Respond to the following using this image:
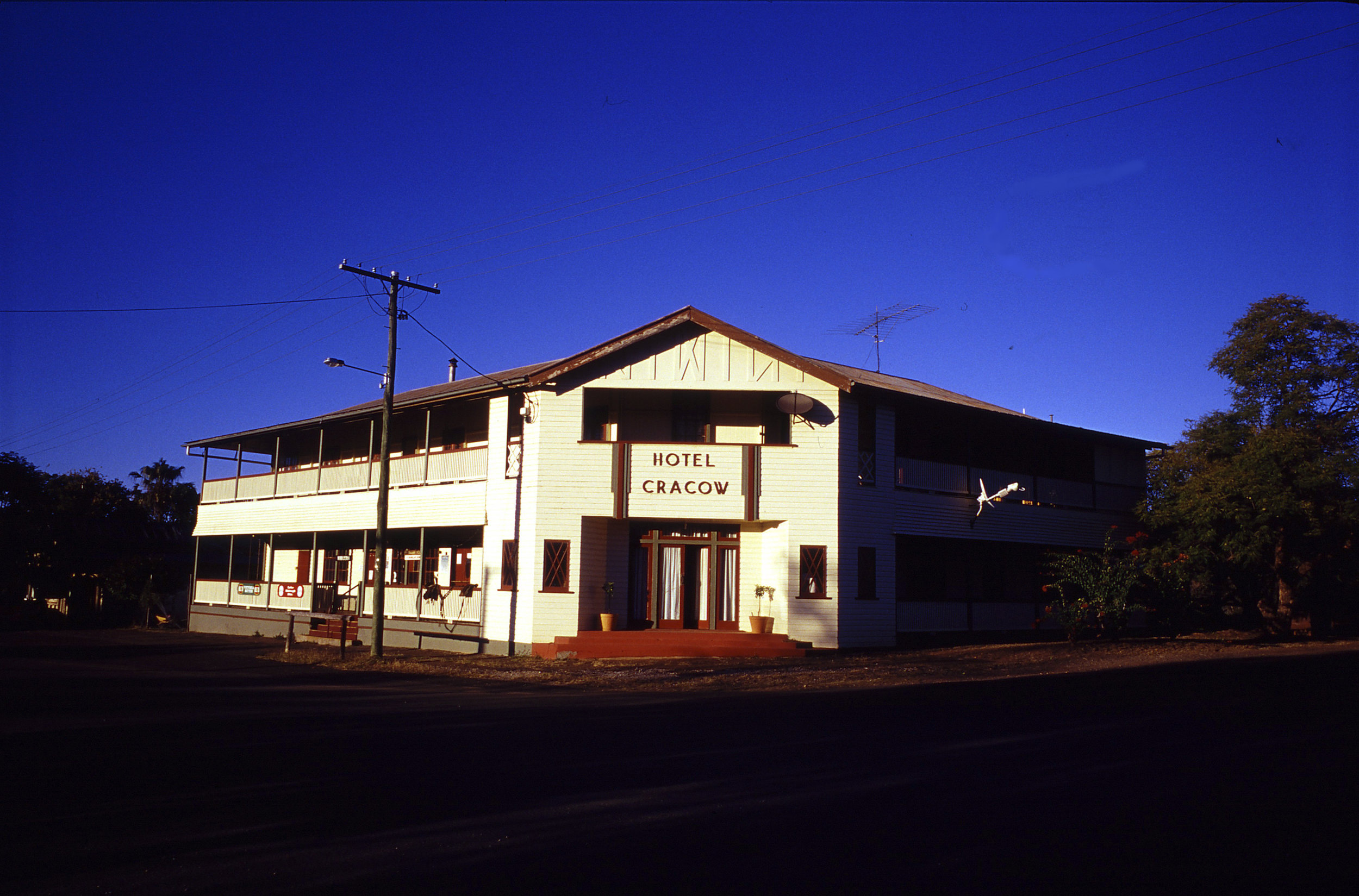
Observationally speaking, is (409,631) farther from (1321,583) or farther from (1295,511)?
(1321,583)

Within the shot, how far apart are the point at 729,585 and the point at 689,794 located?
613 inches

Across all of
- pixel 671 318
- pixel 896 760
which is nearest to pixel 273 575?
pixel 671 318

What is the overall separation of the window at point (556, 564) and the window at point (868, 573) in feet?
22.4

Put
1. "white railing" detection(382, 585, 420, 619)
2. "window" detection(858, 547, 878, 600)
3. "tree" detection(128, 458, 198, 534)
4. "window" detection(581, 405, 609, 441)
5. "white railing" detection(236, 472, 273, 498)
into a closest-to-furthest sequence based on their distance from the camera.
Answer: "window" detection(858, 547, 878, 600)
"window" detection(581, 405, 609, 441)
"white railing" detection(382, 585, 420, 619)
"white railing" detection(236, 472, 273, 498)
"tree" detection(128, 458, 198, 534)

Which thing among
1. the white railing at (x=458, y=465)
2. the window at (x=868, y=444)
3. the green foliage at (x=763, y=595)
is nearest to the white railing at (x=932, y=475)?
the window at (x=868, y=444)

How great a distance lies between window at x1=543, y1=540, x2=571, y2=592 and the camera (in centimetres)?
2186

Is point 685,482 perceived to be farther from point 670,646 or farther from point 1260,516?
point 1260,516

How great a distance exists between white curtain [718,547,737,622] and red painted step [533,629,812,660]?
3.83ft

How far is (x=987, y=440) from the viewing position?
27562 mm

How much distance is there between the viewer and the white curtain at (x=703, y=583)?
74.3 ft

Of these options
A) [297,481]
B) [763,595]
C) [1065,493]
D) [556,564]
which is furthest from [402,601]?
[1065,493]

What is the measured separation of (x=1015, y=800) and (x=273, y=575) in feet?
107

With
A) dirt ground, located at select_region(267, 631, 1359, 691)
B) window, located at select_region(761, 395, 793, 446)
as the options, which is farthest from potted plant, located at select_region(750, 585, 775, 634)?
window, located at select_region(761, 395, 793, 446)

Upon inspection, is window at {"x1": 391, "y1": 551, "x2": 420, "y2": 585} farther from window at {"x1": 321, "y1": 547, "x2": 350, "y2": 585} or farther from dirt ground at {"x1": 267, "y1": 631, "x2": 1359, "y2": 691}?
dirt ground at {"x1": 267, "y1": 631, "x2": 1359, "y2": 691}
